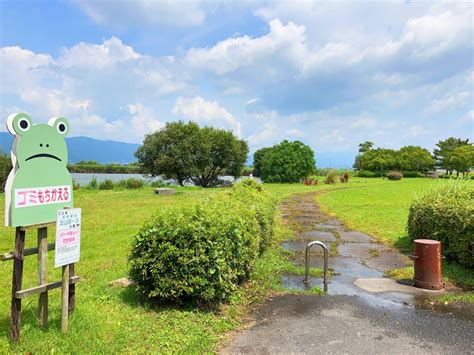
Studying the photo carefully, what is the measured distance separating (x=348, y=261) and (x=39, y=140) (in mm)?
5756

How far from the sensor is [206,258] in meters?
3.96

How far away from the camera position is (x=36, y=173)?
10.7 ft

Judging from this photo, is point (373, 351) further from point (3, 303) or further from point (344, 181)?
point (344, 181)

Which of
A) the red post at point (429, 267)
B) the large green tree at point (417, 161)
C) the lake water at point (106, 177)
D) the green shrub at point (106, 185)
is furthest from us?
the large green tree at point (417, 161)

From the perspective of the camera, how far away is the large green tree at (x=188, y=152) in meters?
31.8

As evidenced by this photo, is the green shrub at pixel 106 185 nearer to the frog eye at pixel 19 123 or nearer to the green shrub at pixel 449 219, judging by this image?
the green shrub at pixel 449 219

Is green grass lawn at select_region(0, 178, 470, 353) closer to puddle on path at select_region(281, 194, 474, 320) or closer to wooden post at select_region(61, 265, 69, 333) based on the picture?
wooden post at select_region(61, 265, 69, 333)

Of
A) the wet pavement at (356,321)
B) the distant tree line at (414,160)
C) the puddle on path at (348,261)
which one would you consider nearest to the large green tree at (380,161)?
the distant tree line at (414,160)

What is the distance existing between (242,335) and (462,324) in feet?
8.20

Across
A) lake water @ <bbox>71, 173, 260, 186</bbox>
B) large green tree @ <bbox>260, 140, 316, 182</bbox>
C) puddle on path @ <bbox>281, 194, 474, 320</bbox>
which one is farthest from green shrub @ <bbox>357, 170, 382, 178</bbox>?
puddle on path @ <bbox>281, 194, 474, 320</bbox>

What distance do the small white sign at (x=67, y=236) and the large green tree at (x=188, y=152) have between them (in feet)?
92.9

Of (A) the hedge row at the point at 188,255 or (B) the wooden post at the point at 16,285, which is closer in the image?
(B) the wooden post at the point at 16,285

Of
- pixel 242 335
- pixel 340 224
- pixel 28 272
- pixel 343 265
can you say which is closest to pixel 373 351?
pixel 242 335

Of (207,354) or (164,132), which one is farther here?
(164,132)
